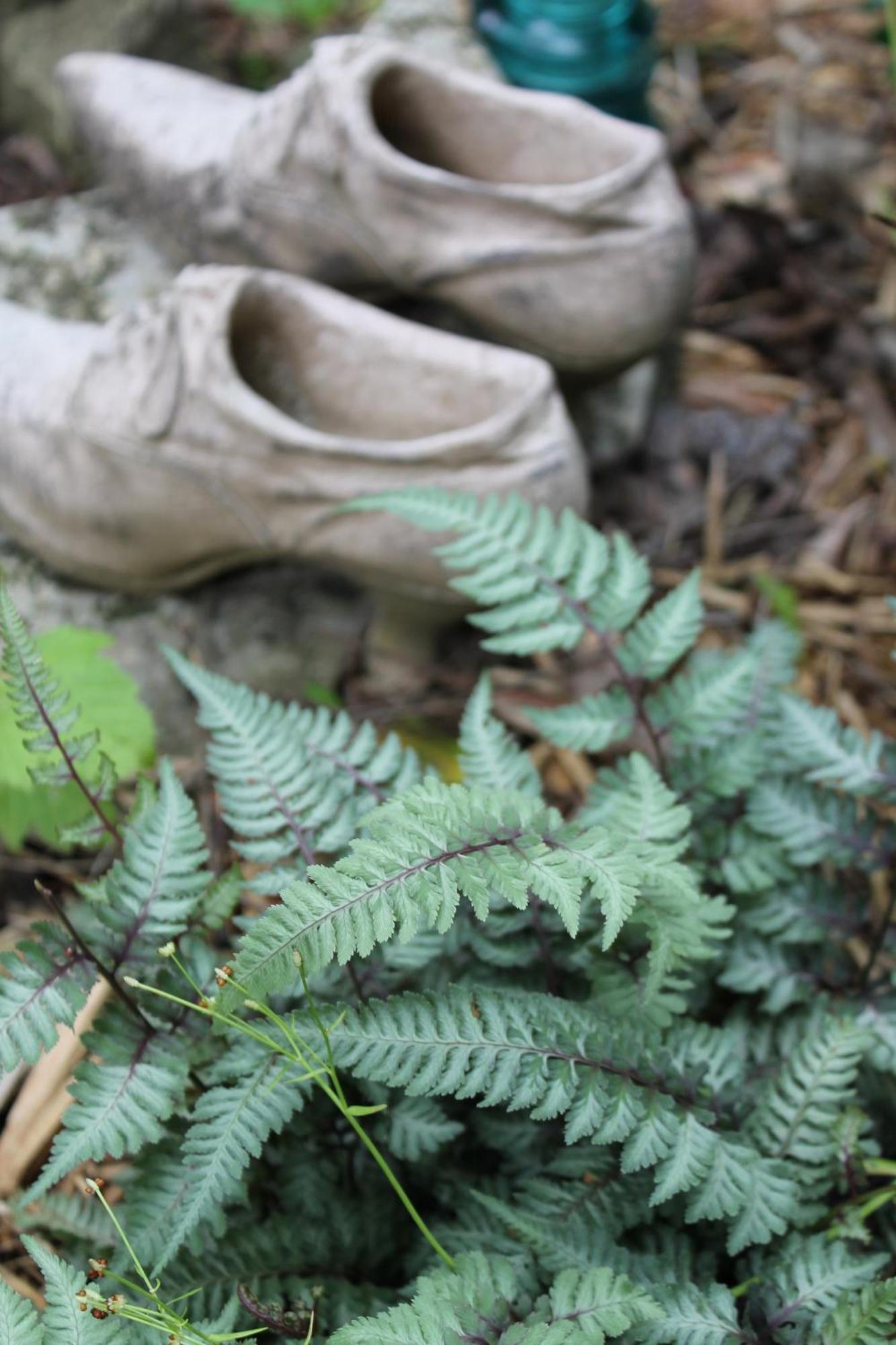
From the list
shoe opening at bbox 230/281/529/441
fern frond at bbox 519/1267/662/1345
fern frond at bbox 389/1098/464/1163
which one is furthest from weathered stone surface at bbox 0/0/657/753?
fern frond at bbox 519/1267/662/1345

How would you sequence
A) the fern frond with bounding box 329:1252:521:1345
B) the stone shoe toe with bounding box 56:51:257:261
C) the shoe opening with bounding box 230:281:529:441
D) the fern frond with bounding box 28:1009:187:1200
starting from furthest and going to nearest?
the stone shoe toe with bounding box 56:51:257:261 < the shoe opening with bounding box 230:281:529:441 < the fern frond with bounding box 28:1009:187:1200 < the fern frond with bounding box 329:1252:521:1345

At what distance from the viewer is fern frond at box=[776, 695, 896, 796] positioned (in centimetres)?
132

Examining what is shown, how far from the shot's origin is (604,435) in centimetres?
231

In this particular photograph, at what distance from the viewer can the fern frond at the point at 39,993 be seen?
1024 millimetres

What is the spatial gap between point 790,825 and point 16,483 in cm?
131

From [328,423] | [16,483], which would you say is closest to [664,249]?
[328,423]

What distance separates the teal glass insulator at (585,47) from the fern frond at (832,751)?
5.11ft

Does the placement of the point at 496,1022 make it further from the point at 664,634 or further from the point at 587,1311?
the point at 664,634

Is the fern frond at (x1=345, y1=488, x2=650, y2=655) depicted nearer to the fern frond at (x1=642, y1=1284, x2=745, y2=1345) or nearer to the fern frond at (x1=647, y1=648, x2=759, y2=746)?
the fern frond at (x1=647, y1=648, x2=759, y2=746)

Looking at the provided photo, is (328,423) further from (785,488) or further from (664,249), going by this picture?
(785,488)

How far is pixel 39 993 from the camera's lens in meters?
1.05

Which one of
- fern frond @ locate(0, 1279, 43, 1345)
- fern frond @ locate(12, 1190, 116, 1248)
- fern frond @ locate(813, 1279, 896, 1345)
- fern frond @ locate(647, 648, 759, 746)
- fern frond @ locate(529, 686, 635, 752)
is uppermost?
fern frond @ locate(647, 648, 759, 746)

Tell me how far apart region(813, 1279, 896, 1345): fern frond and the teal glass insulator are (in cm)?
217

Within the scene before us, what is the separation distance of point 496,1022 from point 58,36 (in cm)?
265
